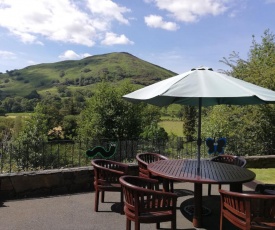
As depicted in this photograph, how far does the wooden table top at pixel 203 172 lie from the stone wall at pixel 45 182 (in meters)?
1.84

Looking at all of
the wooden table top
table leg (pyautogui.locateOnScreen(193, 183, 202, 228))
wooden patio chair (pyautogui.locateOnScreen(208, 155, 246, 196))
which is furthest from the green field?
table leg (pyautogui.locateOnScreen(193, 183, 202, 228))

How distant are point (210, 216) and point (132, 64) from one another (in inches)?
5167

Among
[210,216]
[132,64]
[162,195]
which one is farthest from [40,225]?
[132,64]

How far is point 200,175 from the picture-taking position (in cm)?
409

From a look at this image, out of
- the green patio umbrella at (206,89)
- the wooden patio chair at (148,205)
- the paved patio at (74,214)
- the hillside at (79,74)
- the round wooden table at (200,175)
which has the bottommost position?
the paved patio at (74,214)

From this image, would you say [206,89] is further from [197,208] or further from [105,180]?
[105,180]

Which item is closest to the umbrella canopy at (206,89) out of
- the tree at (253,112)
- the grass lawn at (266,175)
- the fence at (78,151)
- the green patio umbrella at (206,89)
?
the green patio umbrella at (206,89)

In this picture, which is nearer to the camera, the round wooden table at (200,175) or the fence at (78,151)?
the round wooden table at (200,175)

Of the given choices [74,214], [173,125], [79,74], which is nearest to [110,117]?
[74,214]

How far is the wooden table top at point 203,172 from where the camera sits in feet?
12.8

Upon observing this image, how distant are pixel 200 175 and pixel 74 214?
2.07m

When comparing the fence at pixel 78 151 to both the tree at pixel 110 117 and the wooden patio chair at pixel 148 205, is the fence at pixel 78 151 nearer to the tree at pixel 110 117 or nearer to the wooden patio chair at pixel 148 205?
the wooden patio chair at pixel 148 205

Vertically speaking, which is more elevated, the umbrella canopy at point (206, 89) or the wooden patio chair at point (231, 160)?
the umbrella canopy at point (206, 89)

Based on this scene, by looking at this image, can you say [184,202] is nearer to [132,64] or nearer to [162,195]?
[162,195]
